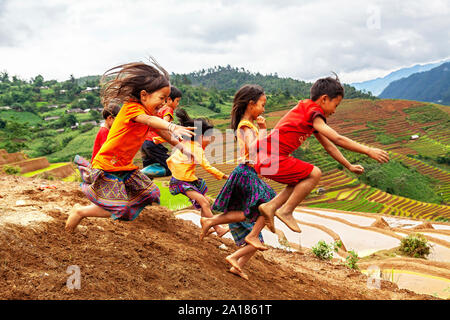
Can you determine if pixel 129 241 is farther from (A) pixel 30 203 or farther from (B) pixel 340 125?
(B) pixel 340 125

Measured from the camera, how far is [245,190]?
3172 millimetres

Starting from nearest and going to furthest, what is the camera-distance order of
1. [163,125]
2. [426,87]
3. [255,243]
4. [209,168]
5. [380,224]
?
[163,125], [255,243], [209,168], [380,224], [426,87]

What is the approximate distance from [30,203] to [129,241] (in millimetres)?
1551

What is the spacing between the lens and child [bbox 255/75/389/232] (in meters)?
2.79

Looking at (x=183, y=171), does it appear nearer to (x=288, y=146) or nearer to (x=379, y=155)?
(x=288, y=146)

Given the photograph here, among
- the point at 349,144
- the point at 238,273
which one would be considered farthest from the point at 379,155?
the point at 238,273

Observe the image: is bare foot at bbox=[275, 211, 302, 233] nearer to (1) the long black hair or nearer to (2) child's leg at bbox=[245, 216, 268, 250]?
(2) child's leg at bbox=[245, 216, 268, 250]

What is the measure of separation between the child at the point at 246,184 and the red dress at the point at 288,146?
7.2 inches

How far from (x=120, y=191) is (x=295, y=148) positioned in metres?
1.49

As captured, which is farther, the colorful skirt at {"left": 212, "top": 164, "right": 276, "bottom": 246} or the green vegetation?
the green vegetation

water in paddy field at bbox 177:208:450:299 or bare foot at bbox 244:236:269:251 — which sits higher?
bare foot at bbox 244:236:269:251

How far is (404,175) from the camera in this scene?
3691 centimetres

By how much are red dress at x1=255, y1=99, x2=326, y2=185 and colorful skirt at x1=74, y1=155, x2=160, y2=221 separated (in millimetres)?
1042

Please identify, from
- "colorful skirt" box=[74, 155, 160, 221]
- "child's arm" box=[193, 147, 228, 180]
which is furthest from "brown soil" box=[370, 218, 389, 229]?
"colorful skirt" box=[74, 155, 160, 221]
